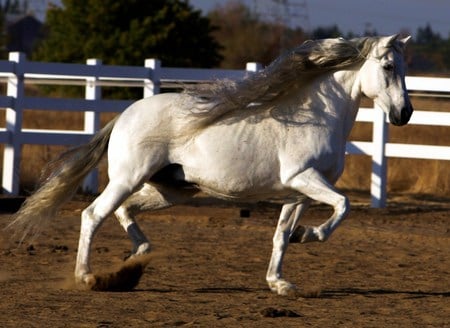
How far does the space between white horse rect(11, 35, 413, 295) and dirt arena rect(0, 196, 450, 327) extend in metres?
0.49

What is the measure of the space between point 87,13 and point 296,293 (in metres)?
34.6

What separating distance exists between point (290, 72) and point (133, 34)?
1224 inches

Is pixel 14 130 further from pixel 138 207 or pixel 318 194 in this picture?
pixel 318 194

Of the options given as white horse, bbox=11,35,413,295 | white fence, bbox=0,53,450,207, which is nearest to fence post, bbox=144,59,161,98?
white fence, bbox=0,53,450,207

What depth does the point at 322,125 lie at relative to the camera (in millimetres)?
8422

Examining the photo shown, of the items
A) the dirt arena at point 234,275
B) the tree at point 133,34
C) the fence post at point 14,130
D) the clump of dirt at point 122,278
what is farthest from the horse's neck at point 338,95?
the tree at point 133,34

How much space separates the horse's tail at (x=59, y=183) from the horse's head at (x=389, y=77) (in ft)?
6.48

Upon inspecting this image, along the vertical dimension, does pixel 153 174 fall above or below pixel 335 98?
below

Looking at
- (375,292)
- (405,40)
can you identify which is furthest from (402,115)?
(375,292)

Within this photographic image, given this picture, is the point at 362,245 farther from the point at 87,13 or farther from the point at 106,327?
the point at 87,13

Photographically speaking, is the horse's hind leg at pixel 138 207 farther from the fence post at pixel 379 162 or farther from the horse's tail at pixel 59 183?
the fence post at pixel 379 162

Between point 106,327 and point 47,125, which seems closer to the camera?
point 106,327

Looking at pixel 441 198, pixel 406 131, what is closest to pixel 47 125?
pixel 406 131

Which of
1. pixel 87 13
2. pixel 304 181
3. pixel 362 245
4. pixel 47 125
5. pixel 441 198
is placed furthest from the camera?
pixel 87 13
